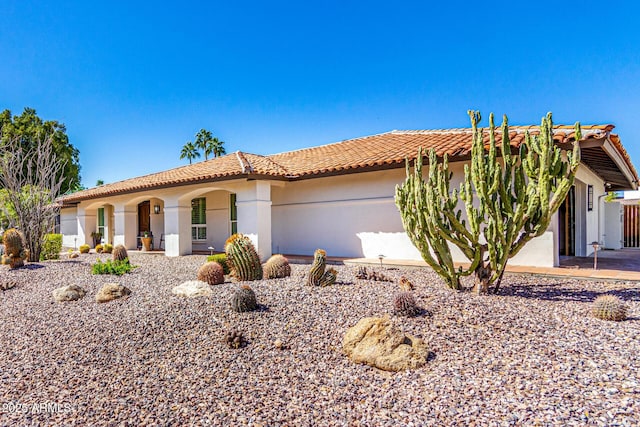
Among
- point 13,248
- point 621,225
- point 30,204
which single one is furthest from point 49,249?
point 621,225

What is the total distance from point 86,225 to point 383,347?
21.4 metres

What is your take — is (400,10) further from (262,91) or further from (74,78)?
(74,78)

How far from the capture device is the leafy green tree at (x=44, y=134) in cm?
2808

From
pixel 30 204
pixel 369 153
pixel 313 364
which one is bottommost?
pixel 313 364

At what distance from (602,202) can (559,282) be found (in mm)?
11445

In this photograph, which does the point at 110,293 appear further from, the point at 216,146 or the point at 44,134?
the point at 216,146

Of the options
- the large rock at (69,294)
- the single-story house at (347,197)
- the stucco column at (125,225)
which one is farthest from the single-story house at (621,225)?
the stucco column at (125,225)

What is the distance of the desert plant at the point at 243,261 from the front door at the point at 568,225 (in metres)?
11.0

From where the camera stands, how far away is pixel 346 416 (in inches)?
124

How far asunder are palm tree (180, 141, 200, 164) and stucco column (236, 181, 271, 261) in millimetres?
29853

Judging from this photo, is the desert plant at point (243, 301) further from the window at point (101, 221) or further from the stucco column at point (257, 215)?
the window at point (101, 221)

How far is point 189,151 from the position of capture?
3925 cm

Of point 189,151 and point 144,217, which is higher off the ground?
point 189,151

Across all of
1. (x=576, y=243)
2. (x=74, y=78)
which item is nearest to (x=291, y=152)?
(x=74, y=78)
